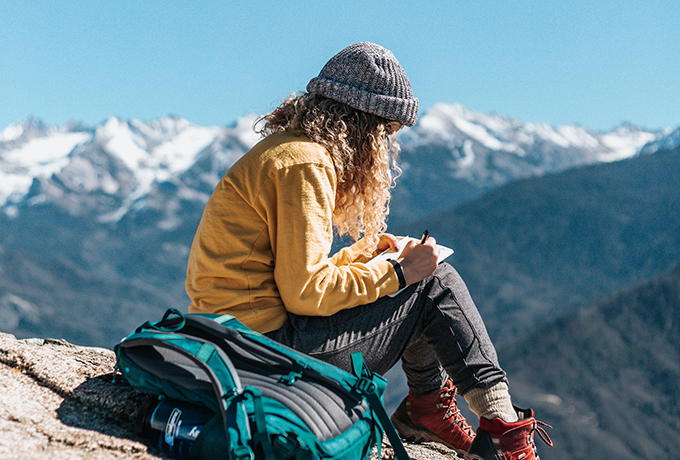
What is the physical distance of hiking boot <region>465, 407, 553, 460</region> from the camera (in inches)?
128

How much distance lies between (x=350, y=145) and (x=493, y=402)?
1555 millimetres

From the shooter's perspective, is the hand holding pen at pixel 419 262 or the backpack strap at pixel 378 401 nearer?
the backpack strap at pixel 378 401

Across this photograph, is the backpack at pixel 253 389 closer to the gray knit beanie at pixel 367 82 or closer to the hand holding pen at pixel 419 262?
the hand holding pen at pixel 419 262

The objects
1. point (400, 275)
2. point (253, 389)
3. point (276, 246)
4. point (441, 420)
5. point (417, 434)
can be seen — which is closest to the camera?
point (253, 389)

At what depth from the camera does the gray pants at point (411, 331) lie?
3.04 metres

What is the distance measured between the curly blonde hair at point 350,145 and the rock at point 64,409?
148cm

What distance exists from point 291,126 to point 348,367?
1.25m

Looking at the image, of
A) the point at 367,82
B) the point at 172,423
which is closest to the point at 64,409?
the point at 172,423

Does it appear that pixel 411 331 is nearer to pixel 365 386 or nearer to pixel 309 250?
pixel 365 386

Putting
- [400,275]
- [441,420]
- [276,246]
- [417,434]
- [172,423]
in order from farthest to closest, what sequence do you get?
[417,434]
[441,420]
[400,275]
[276,246]
[172,423]

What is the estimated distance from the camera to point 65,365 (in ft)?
11.9

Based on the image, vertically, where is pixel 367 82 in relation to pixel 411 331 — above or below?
above

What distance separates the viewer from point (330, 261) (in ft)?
10.5

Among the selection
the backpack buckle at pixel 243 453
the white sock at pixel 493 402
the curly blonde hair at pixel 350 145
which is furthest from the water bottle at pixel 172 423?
the white sock at pixel 493 402
